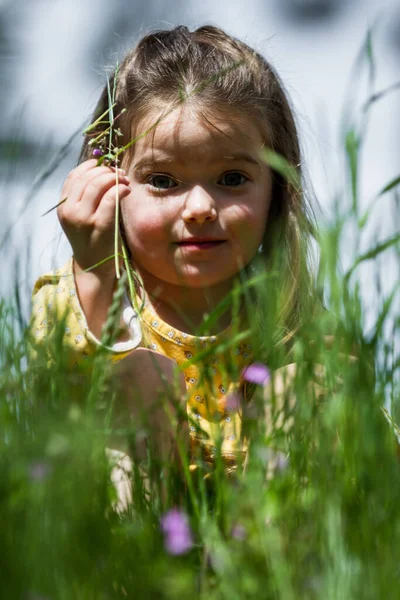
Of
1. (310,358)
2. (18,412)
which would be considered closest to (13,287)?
(18,412)

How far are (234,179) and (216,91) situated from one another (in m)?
0.31

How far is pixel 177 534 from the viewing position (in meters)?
1.13

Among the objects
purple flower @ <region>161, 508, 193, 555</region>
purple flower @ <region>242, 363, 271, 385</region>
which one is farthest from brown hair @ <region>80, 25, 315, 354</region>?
purple flower @ <region>161, 508, 193, 555</region>

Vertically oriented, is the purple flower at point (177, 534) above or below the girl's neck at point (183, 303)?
below

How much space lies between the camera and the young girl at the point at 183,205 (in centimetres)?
245

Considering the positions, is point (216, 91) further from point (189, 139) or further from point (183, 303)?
point (183, 303)

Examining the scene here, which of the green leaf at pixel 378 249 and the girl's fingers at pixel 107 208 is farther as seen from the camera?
the girl's fingers at pixel 107 208

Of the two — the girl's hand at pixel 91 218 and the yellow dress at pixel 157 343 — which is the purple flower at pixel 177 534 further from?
the girl's hand at pixel 91 218

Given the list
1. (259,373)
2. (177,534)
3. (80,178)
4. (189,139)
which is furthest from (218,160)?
(177,534)

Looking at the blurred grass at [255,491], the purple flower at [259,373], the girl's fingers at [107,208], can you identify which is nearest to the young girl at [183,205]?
the girl's fingers at [107,208]

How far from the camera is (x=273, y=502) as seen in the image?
1.16 metres

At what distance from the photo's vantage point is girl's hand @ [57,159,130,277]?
2.39m

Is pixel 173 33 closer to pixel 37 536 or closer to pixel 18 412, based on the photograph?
pixel 18 412

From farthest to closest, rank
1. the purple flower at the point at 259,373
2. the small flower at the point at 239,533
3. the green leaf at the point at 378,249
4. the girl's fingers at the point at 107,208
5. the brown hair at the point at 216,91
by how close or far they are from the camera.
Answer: the brown hair at the point at 216,91, the girl's fingers at the point at 107,208, the purple flower at the point at 259,373, the green leaf at the point at 378,249, the small flower at the point at 239,533
